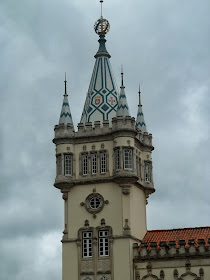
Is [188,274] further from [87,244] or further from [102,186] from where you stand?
[102,186]

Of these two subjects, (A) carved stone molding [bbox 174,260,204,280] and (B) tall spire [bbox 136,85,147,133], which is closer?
(A) carved stone molding [bbox 174,260,204,280]

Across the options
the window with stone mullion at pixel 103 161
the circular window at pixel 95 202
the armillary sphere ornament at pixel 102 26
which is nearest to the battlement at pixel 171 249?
the circular window at pixel 95 202

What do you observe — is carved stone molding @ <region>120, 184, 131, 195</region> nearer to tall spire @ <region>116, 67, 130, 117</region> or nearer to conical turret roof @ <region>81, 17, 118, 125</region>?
tall spire @ <region>116, 67, 130, 117</region>

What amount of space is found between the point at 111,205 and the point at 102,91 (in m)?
11.7

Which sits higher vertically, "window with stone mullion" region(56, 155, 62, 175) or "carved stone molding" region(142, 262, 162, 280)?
"window with stone mullion" region(56, 155, 62, 175)

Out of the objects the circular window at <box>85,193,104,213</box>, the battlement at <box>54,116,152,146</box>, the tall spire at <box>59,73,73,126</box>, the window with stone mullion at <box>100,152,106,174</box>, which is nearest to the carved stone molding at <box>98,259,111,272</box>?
the circular window at <box>85,193,104,213</box>

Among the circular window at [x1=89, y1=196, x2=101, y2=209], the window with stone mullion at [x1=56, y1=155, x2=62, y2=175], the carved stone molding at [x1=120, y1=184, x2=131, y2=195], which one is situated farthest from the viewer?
the window with stone mullion at [x1=56, y1=155, x2=62, y2=175]

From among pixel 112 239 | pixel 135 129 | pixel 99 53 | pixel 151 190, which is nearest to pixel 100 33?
pixel 99 53

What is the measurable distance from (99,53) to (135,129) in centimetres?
980

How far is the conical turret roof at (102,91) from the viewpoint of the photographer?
71.5 meters

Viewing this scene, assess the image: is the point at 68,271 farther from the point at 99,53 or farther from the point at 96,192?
the point at 99,53

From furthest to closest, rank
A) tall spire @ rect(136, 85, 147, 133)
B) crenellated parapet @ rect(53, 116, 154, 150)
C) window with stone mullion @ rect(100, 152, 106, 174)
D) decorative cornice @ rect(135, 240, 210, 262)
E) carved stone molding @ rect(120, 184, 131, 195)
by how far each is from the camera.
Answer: tall spire @ rect(136, 85, 147, 133) < window with stone mullion @ rect(100, 152, 106, 174) < crenellated parapet @ rect(53, 116, 154, 150) < carved stone molding @ rect(120, 184, 131, 195) < decorative cornice @ rect(135, 240, 210, 262)

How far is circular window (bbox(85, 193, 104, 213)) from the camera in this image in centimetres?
6775

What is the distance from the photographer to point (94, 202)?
2685 inches
